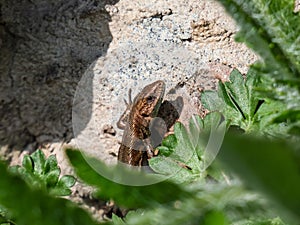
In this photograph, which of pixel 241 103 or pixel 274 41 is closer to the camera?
pixel 274 41

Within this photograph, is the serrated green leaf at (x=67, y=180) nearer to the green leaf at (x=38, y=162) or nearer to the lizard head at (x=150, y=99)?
the green leaf at (x=38, y=162)

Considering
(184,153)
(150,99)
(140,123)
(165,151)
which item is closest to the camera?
(184,153)

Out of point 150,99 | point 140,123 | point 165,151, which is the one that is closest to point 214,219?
point 165,151

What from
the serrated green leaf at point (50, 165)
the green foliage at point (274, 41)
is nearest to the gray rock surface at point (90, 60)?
the serrated green leaf at point (50, 165)

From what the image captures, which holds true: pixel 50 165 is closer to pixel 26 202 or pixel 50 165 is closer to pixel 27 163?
pixel 27 163

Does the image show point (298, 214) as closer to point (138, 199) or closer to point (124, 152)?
point (138, 199)

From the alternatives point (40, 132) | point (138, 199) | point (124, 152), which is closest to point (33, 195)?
point (138, 199)
